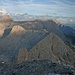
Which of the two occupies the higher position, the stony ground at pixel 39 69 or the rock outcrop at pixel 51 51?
the stony ground at pixel 39 69

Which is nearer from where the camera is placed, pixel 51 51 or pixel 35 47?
pixel 35 47

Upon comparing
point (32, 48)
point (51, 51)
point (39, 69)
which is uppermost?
point (39, 69)

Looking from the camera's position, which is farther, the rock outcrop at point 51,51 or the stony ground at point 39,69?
the rock outcrop at point 51,51

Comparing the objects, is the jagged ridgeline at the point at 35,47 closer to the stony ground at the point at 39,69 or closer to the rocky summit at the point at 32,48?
the rocky summit at the point at 32,48

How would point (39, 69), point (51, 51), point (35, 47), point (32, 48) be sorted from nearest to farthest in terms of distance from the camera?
point (39, 69)
point (32, 48)
point (35, 47)
point (51, 51)

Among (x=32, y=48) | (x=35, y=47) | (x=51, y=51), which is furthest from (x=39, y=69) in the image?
(x=51, y=51)

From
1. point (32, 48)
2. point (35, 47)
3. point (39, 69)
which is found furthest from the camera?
point (35, 47)

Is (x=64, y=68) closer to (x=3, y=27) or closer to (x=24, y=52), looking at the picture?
(x=24, y=52)

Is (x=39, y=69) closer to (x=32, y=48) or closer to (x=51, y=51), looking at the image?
(x=32, y=48)

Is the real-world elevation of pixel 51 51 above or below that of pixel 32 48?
below

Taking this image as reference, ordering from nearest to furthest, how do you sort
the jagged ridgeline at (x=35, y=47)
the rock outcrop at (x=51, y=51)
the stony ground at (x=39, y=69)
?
1. the stony ground at (x=39, y=69)
2. the jagged ridgeline at (x=35, y=47)
3. the rock outcrop at (x=51, y=51)

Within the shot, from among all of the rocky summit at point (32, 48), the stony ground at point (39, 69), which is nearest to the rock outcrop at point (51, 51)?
the rocky summit at point (32, 48)
